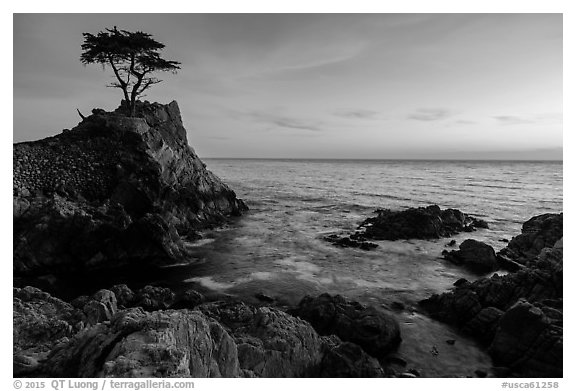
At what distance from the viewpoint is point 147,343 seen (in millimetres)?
5840

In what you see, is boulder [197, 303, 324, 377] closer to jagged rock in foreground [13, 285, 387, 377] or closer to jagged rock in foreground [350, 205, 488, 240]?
jagged rock in foreground [13, 285, 387, 377]

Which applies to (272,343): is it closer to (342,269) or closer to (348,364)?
(348,364)

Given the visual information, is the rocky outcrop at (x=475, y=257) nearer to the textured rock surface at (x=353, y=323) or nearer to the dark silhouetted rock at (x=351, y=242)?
the dark silhouetted rock at (x=351, y=242)

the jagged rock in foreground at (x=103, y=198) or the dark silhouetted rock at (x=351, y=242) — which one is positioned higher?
the jagged rock in foreground at (x=103, y=198)

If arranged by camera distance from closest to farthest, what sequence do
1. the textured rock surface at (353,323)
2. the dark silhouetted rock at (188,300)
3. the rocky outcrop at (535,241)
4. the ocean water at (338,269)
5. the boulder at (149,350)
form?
the boulder at (149,350) < the textured rock surface at (353,323) < the ocean water at (338,269) < the dark silhouetted rock at (188,300) < the rocky outcrop at (535,241)

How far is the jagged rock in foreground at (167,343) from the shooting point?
19.1 feet

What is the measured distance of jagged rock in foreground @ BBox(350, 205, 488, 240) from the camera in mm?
26547

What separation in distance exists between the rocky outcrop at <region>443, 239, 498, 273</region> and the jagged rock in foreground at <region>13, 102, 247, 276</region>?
656 inches

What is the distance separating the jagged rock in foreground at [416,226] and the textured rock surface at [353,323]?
1362 cm

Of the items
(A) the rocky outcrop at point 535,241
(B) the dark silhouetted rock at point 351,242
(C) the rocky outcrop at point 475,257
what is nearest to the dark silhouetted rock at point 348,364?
(C) the rocky outcrop at point 475,257

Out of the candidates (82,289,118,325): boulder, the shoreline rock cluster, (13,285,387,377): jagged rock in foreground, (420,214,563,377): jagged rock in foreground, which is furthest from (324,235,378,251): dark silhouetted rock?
(82,289,118,325): boulder

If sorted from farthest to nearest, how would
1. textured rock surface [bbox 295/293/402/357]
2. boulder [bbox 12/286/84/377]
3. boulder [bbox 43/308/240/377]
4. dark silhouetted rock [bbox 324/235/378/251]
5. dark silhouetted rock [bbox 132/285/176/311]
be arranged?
Result: dark silhouetted rock [bbox 324/235/378/251], dark silhouetted rock [bbox 132/285/176/311], textured rock surface [bbox 295/293/402/357], boulder [bbox 12/286/84/377], boulder [bbox 43/308/240/377]

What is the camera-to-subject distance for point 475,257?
66.9 feet
